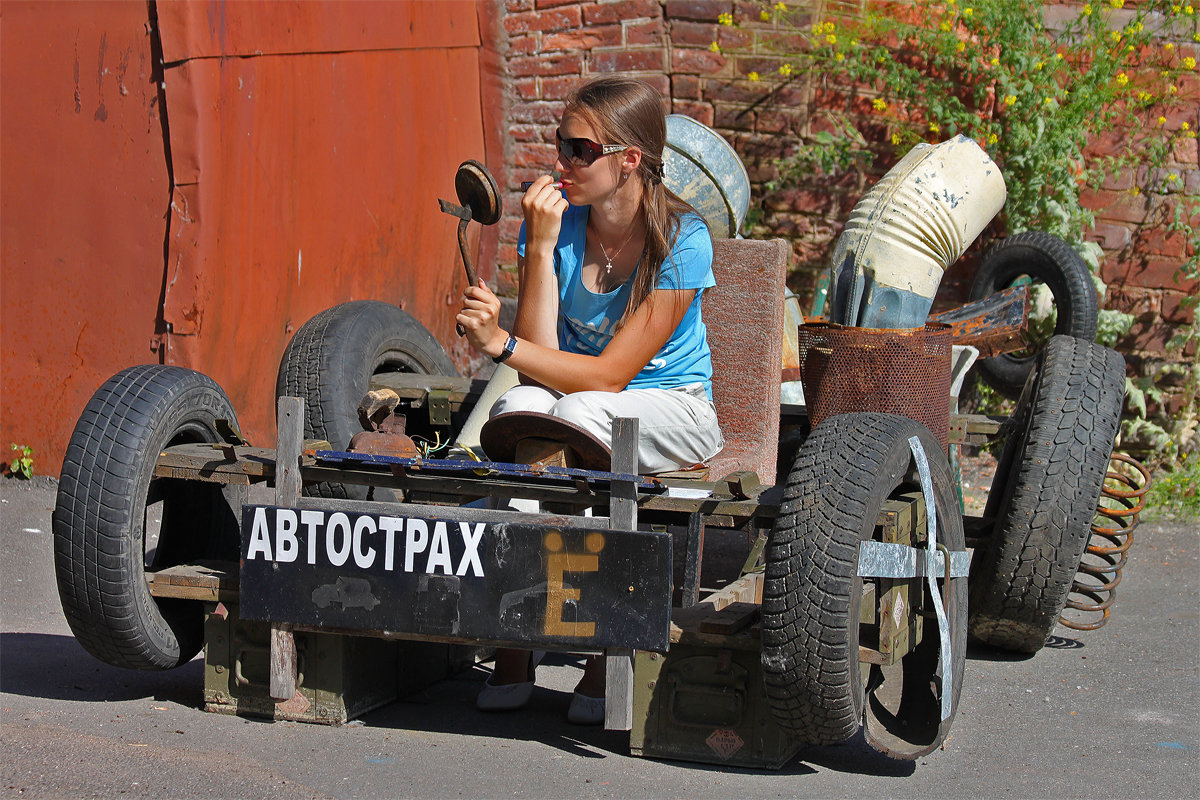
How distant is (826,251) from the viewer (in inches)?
273

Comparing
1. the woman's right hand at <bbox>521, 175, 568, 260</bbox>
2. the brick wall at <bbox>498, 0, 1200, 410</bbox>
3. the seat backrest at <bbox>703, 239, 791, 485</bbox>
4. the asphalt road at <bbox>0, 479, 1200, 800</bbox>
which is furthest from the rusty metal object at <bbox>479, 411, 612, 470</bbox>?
the brick wall at <bbox>498, 0, 1200, 410</bbox>

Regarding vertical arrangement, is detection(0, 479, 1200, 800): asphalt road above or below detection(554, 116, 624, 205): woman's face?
below

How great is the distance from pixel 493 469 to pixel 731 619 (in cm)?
68

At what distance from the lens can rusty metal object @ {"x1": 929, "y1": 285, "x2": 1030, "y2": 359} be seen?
4.60 metres

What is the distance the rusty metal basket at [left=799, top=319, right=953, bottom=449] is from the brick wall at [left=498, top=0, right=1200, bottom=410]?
118 inches

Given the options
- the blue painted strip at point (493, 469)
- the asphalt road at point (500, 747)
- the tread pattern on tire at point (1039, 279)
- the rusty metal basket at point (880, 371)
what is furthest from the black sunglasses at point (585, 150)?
the tread pattern on tire at point (1039, 279)

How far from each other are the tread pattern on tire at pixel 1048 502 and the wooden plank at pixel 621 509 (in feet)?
4.60

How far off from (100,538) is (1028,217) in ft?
17.4

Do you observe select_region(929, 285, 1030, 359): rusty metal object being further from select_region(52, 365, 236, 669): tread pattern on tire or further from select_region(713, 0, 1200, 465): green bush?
select_region(52, 365, 236, 669): tread pattern on tire

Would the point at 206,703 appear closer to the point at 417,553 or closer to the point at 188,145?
the point at 417,553

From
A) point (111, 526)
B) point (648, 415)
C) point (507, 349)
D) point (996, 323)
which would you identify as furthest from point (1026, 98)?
point (111, 526)

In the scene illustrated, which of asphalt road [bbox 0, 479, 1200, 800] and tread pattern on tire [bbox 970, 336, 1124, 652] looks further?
tread pattern on tire [bbox 970, 336, 1124, 652]

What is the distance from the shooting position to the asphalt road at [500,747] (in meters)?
2.70

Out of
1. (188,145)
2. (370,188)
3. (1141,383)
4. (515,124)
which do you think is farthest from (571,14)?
(1141,383)
